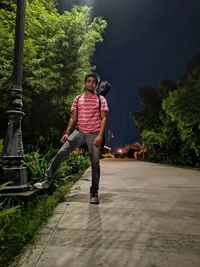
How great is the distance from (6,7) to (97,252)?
994 centimetres

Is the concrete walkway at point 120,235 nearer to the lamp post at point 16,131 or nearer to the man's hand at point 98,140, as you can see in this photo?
the lamp post at point 16,131

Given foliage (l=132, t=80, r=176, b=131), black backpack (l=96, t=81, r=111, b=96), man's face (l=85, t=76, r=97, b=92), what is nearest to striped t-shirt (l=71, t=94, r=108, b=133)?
man's face (l=85, t=76, r=97, b=92)

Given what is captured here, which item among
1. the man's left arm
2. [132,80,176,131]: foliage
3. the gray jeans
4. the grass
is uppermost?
[132,80,176,131]: foliage

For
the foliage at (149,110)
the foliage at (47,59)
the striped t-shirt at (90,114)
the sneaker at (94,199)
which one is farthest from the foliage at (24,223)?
the foliage at (149,110)

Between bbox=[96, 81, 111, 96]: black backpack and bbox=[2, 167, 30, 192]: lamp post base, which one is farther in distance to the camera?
bbox=[96, 81, 111, 96]: black backpack

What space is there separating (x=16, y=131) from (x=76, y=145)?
→ 0.95 m

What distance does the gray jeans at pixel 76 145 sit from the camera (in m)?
5.30

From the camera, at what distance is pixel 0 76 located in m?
9.31

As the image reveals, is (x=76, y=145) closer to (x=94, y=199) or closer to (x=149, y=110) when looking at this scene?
(x=94, y=199)

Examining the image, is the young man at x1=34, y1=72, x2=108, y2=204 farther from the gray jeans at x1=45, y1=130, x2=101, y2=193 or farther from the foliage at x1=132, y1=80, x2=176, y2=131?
the foliage at x1=132, y1=80, x2=176, y2=131

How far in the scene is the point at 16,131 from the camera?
5.31 meters

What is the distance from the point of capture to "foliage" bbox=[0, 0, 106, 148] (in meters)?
8.96

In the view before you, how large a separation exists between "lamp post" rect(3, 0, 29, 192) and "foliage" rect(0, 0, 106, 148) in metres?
3.24

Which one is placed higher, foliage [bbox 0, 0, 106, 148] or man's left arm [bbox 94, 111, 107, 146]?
foliage [bbox 0, 0, 106, 148]
